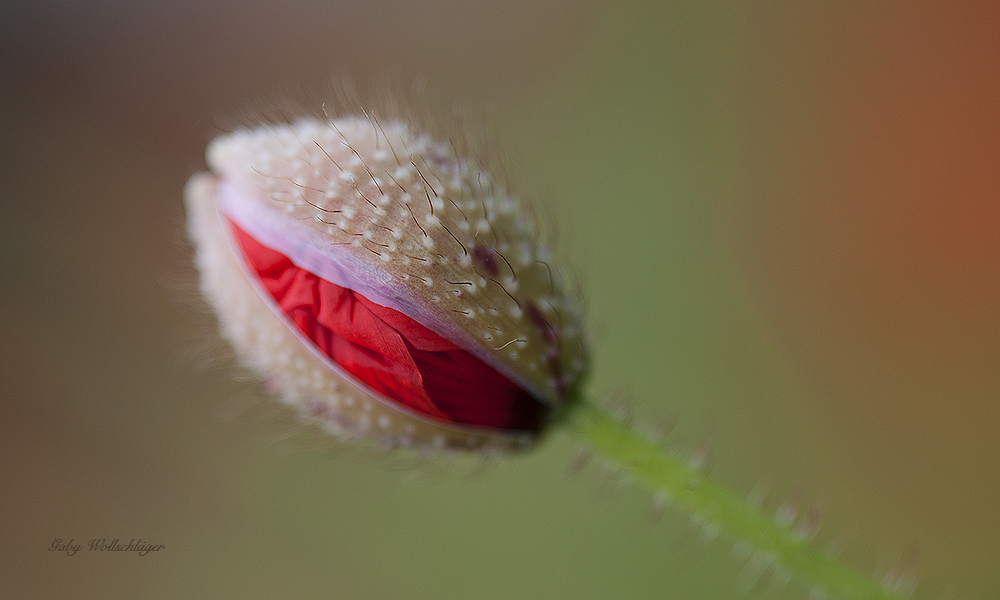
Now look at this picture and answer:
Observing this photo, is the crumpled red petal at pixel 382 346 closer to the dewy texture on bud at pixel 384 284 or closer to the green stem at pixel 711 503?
the dewy texture on bud at pixel 384 284

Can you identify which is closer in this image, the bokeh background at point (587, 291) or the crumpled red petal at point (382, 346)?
the crumpled red petal at point (382, 346)

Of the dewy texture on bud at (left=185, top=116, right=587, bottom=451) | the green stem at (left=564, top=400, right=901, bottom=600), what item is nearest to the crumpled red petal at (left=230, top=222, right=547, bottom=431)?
the dewy texture on bud at (left=185, top=116, right=587, bottom=451)

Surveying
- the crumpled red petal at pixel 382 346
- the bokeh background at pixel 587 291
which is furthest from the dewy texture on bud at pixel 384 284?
the bokeh background at pixel 587 291

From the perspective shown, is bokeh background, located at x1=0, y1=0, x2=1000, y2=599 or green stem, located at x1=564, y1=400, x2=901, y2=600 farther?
bokeh background, located at x1=0, y1=0, x2=1000, y2=599

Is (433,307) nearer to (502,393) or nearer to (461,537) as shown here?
(502,393)

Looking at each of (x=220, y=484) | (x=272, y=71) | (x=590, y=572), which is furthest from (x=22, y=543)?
(x=272, y=71)

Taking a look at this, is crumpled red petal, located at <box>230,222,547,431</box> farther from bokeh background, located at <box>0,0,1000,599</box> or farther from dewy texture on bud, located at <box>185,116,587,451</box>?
bokeh background, located at <box>0,0,1000,599</box>

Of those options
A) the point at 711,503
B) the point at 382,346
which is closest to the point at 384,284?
the point at 382,346
